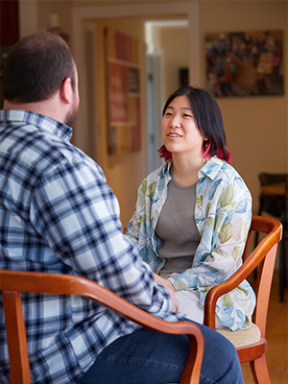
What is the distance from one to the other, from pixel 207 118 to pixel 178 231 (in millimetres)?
420

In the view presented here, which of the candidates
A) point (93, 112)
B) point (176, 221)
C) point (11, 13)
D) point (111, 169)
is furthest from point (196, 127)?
point (111, 169)

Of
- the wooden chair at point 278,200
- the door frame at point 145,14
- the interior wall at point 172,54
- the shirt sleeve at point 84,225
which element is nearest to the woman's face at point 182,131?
the shirt sleeve at point 84,225

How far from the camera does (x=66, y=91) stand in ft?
3.77

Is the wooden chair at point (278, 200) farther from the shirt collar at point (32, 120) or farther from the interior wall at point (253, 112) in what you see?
the shirt collar at point (32, 120)

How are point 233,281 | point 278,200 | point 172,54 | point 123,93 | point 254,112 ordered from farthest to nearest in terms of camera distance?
point 172,54 < point 123,93 < point 254,112 < point 278,200 < point 233,281

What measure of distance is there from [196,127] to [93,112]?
133 inches

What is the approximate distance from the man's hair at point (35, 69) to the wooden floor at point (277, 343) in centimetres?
175

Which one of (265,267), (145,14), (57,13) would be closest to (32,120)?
(265,267)

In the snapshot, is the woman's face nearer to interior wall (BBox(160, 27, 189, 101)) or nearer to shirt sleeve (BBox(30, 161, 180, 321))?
shirt sleeve (BBox(30, 161, 180, 321))

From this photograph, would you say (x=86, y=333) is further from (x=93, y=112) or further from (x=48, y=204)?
(x=93, y=112)

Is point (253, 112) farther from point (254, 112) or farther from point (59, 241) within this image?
point (59, 241)

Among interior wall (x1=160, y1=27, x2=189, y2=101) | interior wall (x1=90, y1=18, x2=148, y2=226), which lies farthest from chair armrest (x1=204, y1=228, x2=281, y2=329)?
interior wall (x1=160, y1=27, x2=189, y2=101)

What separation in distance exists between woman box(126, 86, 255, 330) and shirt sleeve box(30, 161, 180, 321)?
20.2 inches

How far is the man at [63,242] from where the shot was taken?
105 centimetres
